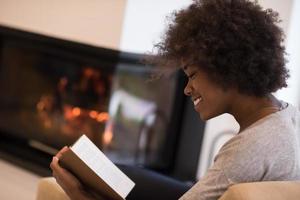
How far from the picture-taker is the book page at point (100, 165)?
4.53 feet

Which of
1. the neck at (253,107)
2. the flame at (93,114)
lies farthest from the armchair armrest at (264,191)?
the flame at (93,114)

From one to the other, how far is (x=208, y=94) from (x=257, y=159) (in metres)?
0.21

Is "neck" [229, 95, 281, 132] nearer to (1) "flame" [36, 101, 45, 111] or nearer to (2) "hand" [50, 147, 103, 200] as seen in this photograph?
(2) "hand" [50, 147, 103, 200]

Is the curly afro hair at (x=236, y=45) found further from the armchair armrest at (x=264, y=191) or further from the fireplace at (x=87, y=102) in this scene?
the fireplace at (x=87, y=102)

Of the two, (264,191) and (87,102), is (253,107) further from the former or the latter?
(87,102)

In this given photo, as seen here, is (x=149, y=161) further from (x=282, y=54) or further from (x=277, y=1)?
(x=282, y=54)

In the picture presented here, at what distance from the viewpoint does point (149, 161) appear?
2793mm

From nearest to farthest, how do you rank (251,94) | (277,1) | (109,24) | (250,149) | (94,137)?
1. (250,149)
2. (251,94)
3. (277,1)
4. (109,24)
5. (94,137)

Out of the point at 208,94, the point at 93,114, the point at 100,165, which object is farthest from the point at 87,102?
the point at 208,94

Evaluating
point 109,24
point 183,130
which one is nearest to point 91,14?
point 109,24

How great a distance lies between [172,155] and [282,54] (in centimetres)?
155

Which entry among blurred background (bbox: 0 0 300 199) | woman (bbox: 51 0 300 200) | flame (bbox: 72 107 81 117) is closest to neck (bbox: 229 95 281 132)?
woman (bbox: 51 0 300 200)

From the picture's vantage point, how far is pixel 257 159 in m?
1.15

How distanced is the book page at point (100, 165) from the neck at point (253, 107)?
399 millimetres
